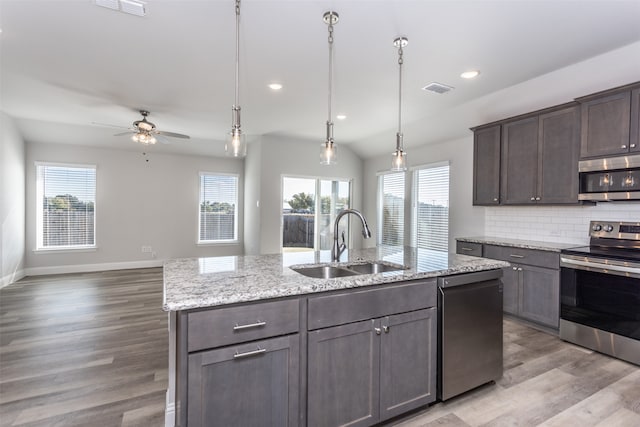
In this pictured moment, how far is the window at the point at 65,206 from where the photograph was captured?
5.87 metres

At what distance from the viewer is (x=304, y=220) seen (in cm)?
643

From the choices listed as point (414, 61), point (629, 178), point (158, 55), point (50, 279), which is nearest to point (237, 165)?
point (50, 279)

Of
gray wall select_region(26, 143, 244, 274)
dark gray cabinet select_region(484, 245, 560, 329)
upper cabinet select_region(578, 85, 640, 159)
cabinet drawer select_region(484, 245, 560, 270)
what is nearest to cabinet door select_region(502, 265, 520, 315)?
dark gray cabinet select_region(484, 245, 560, 329)

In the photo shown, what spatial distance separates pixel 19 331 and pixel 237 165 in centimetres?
499

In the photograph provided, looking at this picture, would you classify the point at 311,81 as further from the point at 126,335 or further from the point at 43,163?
the point at 43,163

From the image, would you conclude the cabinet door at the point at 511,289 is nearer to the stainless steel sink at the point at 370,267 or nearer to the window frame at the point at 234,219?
the stainless steel sink at the point at 370,267

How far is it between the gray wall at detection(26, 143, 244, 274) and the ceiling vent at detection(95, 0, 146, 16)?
498cm

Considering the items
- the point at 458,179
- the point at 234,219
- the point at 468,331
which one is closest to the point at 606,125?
the point at 458,179

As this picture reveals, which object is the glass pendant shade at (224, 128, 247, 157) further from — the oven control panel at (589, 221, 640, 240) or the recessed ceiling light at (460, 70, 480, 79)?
the oven control panel at (589, 221, 640, 240)

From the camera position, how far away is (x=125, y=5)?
2096 mm

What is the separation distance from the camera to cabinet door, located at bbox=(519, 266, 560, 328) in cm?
310

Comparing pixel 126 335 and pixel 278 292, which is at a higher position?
pixel 278 292

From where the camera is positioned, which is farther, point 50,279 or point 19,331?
point 50,279

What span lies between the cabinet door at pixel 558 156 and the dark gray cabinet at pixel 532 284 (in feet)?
2.22
